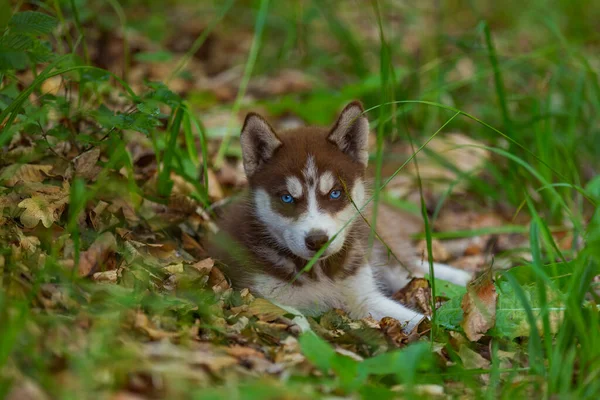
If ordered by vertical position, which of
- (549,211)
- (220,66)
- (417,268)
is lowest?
(417,268)

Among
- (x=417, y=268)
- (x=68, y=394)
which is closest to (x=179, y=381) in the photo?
(x=68, y=394)

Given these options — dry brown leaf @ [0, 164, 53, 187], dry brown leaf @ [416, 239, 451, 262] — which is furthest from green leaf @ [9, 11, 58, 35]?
dry brown leaf @ [416, 239, 451, 262]

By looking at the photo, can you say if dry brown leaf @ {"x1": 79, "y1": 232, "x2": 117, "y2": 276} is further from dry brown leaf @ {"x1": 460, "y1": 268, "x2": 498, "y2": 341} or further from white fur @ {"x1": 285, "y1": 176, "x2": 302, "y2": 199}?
dry brown leaf @ {"x1": 460, "y1": 268, "x2": 498, "y2": 341}

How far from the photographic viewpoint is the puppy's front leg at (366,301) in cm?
471

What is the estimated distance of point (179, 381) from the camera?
9.66ft

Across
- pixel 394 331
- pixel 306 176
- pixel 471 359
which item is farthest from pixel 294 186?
pixel 471 359

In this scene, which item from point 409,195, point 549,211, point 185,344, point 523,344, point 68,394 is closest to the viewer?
point 68,394

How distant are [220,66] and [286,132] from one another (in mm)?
4535

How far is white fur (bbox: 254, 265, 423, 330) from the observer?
15.0 ft

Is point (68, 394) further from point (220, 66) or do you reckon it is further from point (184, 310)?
point (220, 66)

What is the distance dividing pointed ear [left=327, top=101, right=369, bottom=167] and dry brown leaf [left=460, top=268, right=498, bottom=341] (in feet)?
3.65

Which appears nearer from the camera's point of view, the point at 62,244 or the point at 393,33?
the point at 62,244

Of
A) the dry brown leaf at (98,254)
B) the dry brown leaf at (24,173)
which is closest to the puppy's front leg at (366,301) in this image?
the dry brown leaf at (98,254)

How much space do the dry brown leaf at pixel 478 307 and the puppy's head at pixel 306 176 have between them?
2.63ft
